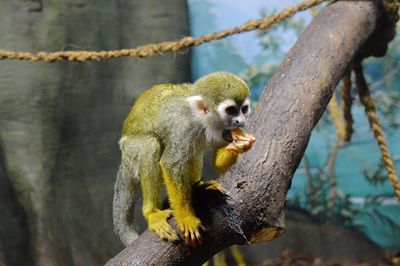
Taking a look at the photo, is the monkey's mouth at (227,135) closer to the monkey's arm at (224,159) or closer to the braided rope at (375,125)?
the monkey's arm at (224,159)

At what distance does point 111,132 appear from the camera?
341 centimetres

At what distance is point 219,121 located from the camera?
6.86 ft

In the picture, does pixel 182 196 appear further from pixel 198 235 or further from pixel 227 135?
pixel 227 135

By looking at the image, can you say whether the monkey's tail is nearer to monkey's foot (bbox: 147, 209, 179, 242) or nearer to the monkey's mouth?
monkey's foot (bbox: 147, 209, 179, 242)

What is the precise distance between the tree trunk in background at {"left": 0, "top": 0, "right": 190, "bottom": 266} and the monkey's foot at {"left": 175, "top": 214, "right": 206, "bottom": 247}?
1264 millimetres

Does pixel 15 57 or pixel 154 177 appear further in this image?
pixel 15 57

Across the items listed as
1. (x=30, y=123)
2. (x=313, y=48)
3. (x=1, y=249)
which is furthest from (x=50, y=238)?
(x=313, y=48)

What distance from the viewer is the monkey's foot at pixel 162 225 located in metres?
2.09

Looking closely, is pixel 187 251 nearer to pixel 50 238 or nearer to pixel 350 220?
pixel 50 238

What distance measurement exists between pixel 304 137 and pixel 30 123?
1629mm

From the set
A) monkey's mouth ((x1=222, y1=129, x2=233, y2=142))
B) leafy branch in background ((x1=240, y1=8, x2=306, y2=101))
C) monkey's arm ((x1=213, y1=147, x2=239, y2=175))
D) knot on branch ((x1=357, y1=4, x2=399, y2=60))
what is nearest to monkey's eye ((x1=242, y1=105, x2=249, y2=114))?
monkey's mouth ((x1=222, y1=129, x2=233, y2=142))

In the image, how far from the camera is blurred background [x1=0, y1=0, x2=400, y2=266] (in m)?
3.07

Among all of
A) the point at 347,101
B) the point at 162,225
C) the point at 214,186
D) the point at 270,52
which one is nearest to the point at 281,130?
the point at 214,186

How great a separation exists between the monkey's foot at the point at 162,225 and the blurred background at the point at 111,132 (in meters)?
1.14
